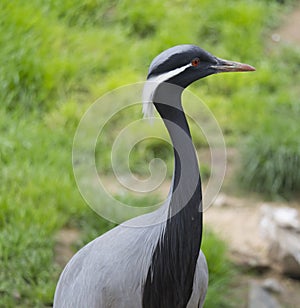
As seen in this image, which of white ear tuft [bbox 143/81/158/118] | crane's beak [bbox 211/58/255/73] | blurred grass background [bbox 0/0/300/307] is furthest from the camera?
blurred grass background [bbox 0/0/300/307]

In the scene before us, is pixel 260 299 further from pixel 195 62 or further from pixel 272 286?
pixel 195 62

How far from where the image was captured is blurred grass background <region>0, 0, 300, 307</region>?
4.61 meters

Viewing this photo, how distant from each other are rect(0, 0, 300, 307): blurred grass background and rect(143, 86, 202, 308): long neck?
1.35m

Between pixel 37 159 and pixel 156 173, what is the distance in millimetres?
799

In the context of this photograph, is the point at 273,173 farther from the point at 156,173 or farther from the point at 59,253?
the point at 59,253

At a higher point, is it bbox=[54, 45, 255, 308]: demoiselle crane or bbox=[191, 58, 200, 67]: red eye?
bbox=[191, 58, 200, 67]: red eye

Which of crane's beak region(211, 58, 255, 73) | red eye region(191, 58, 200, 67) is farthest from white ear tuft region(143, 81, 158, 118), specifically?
crane's beak region(211, 58, 255, 73)

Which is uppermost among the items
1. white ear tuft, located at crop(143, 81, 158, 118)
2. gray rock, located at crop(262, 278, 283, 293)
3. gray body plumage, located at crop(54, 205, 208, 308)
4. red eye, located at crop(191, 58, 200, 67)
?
red eye, located at crop(191, 58, 200, 67)

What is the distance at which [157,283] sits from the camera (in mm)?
3035

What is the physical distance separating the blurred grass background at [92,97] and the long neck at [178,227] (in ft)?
4.44

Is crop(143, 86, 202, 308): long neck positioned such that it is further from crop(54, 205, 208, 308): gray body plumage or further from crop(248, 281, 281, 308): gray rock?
crop(248, 281, 281, 308): gray rock

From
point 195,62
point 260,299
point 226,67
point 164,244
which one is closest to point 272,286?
point 260,299

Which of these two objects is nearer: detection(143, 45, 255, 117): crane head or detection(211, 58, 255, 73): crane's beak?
detection(143, 45, 255, 117): crane head

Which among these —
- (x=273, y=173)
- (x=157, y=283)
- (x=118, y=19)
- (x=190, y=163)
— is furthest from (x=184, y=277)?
(x=118, y=19)
